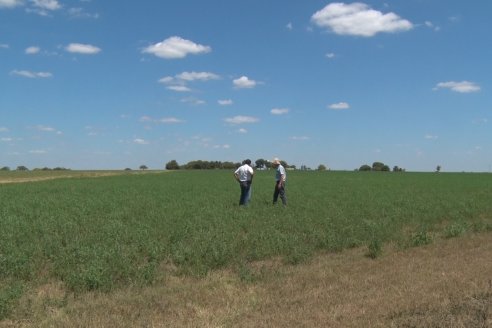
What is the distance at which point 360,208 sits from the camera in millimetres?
19688

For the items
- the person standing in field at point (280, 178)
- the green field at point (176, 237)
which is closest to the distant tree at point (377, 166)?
the green field at point (176, 237)

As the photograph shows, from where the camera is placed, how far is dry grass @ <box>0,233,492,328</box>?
6000 mm

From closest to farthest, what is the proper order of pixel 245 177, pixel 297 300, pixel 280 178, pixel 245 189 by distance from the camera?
pixel 297 300, pixel 245 177, pixel 245 189, pixel 280 178

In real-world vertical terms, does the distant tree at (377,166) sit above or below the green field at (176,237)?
above

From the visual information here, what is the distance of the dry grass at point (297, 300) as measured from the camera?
6.00m

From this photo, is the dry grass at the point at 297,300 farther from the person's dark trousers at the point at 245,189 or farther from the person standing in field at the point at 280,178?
the person standing in field at the point at 280,178

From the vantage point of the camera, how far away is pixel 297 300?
6.91 meters

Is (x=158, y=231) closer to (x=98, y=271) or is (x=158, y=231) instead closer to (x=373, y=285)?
(x=98, y=271)

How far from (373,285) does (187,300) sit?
278 cm

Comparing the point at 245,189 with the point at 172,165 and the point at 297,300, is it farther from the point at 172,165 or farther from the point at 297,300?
the point at 172,165

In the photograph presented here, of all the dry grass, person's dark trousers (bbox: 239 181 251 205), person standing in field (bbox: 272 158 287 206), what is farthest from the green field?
person's dark trousers (bbox: 239 181 251 205)

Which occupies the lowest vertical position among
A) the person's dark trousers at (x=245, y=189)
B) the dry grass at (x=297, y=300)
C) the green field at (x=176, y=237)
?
the dry grass at (x=297, y=300)

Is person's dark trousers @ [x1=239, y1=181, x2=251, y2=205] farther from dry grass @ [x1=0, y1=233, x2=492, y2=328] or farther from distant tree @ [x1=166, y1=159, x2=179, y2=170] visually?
distant tree @ [x1=166, y1=159, x2=179, y2=170]

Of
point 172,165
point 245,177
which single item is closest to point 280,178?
point 245,177
